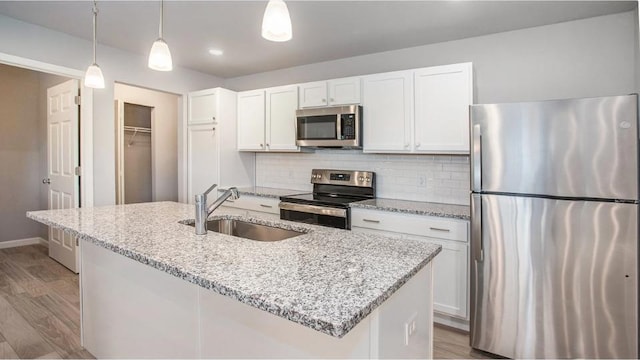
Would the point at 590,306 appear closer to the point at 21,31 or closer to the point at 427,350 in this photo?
the point at 427,350

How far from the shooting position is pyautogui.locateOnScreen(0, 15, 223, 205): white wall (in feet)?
9.47

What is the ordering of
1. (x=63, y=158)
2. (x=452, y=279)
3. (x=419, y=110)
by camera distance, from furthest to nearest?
1. (x=63, y=158)
2. (x=419, y=110)
3. (x=452, y=279)

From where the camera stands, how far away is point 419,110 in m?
2.97

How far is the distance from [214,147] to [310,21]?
197 cm

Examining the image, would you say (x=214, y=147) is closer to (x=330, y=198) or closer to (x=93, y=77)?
(x=330, y=198)

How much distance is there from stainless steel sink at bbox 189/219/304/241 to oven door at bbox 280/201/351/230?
1049mm

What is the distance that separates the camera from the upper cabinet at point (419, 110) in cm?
278

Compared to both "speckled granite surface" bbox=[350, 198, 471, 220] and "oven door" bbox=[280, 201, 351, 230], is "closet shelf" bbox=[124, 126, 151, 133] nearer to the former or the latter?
"oven door" bbox=[280, 201, 351, 230]

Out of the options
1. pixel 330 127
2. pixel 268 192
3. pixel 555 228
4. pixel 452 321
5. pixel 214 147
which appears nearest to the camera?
pixel 555 228

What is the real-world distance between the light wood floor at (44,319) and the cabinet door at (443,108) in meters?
1.47

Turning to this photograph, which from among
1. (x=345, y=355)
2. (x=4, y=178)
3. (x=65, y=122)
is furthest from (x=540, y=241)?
(x=4, y=178)

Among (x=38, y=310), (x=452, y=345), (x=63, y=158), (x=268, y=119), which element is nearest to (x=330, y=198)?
(x=268, y=119)

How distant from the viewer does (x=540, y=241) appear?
2084 millimetres

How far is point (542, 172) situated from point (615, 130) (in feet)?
1.31
